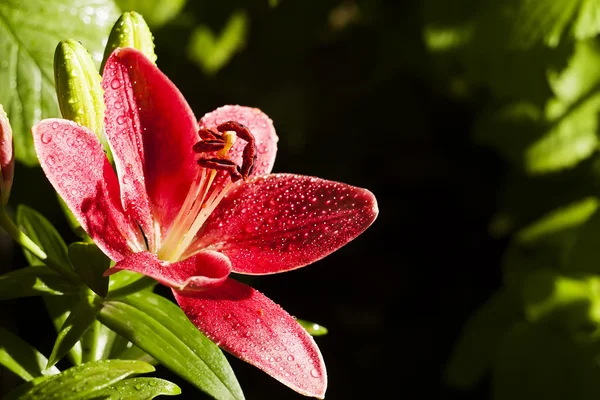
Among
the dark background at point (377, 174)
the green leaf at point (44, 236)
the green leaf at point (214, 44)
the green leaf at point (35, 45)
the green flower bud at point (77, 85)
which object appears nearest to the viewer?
the green flower bud at point (77, 85)

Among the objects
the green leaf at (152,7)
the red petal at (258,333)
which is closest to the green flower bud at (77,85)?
the red petal at (258,333)

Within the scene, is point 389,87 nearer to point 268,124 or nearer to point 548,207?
point 548,207

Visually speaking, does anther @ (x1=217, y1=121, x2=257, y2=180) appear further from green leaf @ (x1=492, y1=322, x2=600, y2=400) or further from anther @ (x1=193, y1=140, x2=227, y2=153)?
green leaf @ (x1=492, y1=322, x2=600, y2=400)

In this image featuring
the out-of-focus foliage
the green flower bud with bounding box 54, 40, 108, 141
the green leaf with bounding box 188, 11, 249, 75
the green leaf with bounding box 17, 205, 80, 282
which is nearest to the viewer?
the green flower bud with bounding box 54, 40, 108, 141

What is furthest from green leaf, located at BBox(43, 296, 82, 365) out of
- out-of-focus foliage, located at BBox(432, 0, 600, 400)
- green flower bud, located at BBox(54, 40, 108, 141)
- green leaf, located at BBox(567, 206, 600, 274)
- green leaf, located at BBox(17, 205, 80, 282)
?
green leaf, located at BBox(567, 206, 600, 274)

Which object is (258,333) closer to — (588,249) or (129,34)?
(129,34)

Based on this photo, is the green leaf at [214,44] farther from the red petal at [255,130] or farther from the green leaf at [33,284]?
the green leaf at [33,284]
